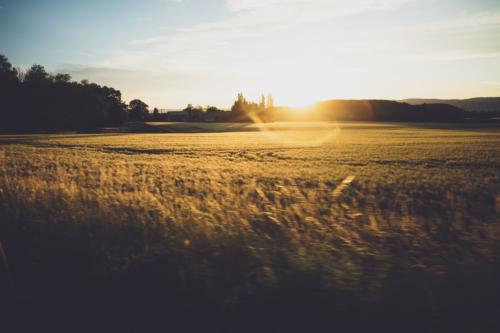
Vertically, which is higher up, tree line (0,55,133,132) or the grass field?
tree line (0,55,133,132)

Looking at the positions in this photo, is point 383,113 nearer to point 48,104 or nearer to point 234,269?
point 48,104

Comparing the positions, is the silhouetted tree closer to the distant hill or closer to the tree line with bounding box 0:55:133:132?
the tree line with bounding box 0:55:133:132

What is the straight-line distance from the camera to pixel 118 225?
5246 mm

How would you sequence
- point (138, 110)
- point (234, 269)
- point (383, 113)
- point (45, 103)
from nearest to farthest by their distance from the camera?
point (234, 269), point (45, 103), point (138, 110), point (383, 113)

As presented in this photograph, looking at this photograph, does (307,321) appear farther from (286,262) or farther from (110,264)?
(110,264)

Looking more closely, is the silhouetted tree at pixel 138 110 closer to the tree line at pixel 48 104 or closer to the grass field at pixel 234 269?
the tree line at pixel 48 104

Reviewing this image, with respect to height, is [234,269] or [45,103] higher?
[45,103]

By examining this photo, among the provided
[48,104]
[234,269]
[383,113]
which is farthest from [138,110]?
[234,269]

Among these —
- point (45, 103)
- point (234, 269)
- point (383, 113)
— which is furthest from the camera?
point (383, 113)

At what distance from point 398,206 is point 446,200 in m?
2.07

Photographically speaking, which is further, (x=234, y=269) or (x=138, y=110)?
(x=138, y=110)

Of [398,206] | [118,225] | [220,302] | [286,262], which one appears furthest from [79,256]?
[398,206]

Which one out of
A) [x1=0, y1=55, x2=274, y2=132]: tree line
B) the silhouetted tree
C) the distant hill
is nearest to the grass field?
[x1=0, y1=55, x2=274, y2=132]: tree line

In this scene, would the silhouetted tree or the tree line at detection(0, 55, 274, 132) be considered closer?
the tree line at detection(0, 55, 274, 132)
